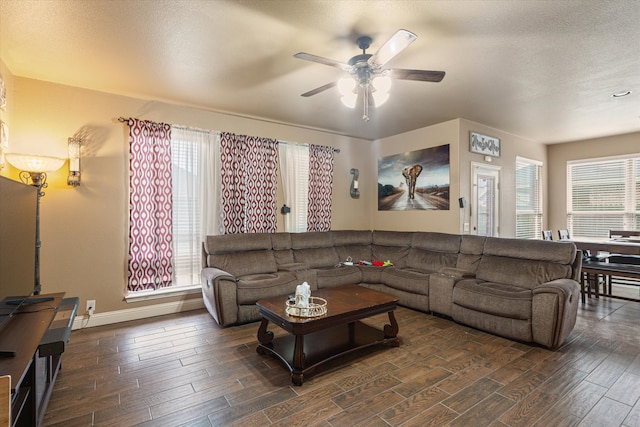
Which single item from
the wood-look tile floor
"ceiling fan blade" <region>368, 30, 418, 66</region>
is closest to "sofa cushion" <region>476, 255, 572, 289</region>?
the wood-look tile floor

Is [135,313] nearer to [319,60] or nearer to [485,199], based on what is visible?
[319,60]

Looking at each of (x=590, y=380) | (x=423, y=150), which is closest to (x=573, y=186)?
(x=423, y=150)

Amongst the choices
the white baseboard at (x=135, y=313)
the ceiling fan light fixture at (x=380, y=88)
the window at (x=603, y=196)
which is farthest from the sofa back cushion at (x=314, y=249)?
the window at (x=603, y=196)

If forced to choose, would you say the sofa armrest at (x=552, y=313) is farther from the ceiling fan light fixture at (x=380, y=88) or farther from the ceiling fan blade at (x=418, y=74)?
the ceiling fan light fixture at (x=380, y=88)

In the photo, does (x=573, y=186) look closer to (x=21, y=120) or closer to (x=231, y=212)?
(x=231, y=212)

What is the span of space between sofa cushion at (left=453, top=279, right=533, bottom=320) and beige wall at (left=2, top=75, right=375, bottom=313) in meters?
3.66

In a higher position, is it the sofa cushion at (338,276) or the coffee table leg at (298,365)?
the sofa cushion at (338,276)

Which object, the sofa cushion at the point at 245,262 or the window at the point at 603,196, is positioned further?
the window at the point at 603,196

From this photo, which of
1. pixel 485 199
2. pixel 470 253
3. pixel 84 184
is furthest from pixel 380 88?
pixel 485 199

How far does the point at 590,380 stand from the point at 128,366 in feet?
12.2

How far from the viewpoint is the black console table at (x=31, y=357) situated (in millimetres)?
1456

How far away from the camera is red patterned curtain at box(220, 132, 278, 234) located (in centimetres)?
434

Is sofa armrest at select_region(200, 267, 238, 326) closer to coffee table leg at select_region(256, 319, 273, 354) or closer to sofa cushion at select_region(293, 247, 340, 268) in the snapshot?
coffee table leg at select_region(256, 319, 273, 354)

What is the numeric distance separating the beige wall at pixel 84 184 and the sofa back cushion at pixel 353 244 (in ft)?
8.69
